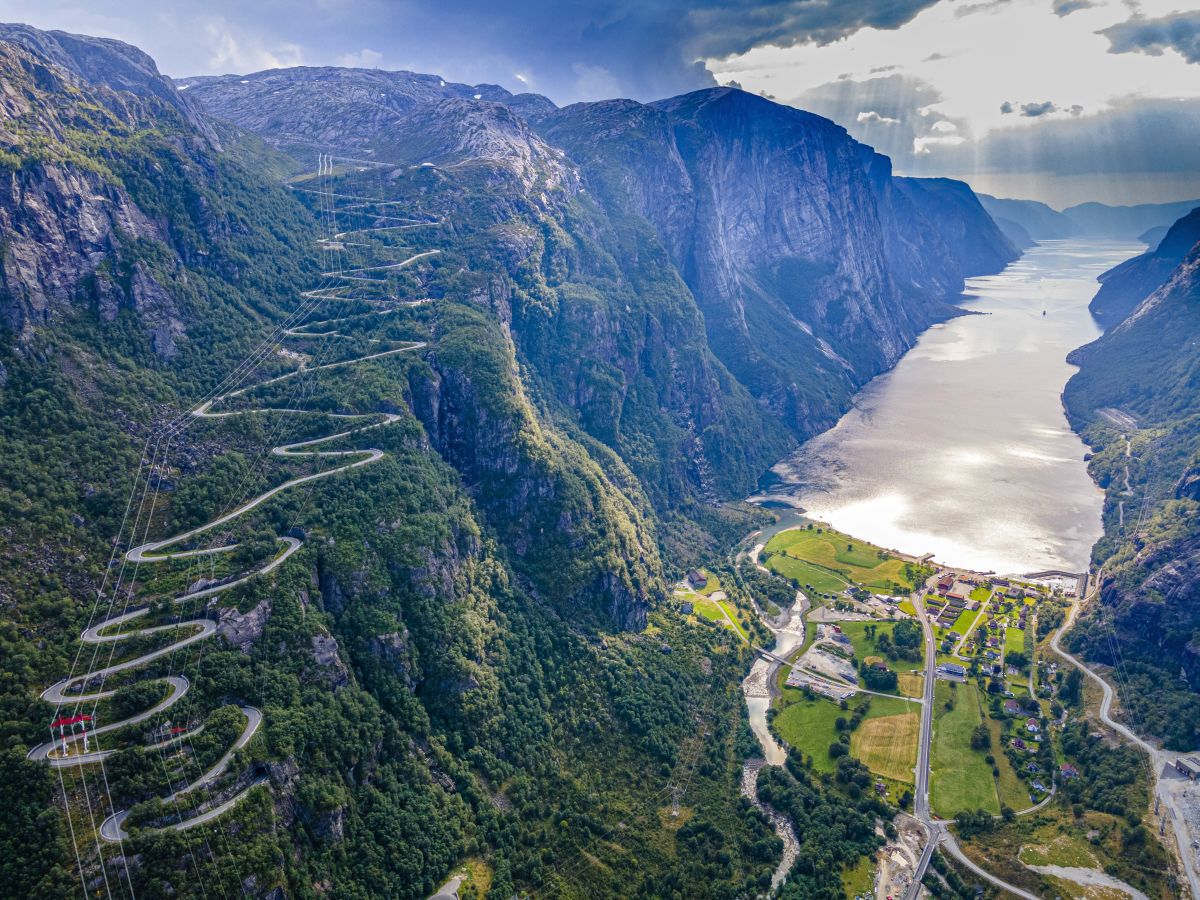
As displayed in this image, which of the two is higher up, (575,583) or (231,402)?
(231,402)

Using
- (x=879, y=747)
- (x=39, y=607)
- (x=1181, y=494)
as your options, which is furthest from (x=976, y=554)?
(x=39, y=607)

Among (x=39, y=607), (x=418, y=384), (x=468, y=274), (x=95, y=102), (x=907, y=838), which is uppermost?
(x=95, y=102)

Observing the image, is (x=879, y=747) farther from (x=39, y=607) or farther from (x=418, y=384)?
(x=39, y=607)

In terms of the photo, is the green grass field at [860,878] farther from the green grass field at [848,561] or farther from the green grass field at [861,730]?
the green grass field at [848,561]

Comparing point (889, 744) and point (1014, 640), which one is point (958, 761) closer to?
point (889, 744)

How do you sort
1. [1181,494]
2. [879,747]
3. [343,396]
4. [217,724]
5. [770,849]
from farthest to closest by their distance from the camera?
[1181,494]
[343,396]
[879,747]
[770,849]
[217,724]

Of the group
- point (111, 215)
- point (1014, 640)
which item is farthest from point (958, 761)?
point (111, 215)

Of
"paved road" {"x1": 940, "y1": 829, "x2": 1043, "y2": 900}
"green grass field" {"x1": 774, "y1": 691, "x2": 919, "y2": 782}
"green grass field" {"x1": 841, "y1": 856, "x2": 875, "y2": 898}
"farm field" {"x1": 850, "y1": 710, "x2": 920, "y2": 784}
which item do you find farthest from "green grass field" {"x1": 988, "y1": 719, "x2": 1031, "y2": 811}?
"green grass field" {"x1": 841, "y1": 856, "x2": 875, "y2": 898}
